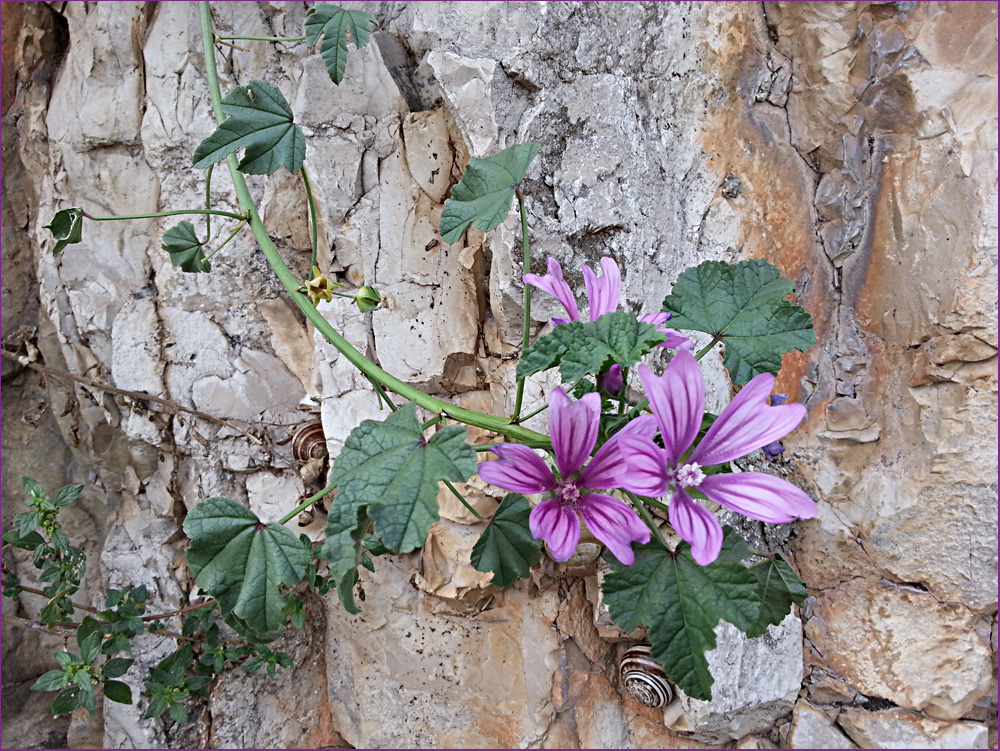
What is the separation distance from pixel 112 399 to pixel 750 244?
143 cm

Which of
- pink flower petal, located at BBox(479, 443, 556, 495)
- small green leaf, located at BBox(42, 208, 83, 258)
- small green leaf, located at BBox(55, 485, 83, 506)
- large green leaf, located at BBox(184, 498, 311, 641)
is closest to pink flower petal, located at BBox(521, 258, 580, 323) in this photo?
pink flower petal, located at BBox(479, 443, 556, 495)

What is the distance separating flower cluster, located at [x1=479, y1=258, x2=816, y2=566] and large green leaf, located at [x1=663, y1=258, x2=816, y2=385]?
7.6 inches

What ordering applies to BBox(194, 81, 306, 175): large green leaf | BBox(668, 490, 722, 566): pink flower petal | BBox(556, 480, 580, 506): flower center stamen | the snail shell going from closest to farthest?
BBox(668, 490, 722, 566): pink flower petal → BBox(556, 480, 580, 506): flower center stamen → BBox(194, 81, 306, 175): large green leaf → the snail shell

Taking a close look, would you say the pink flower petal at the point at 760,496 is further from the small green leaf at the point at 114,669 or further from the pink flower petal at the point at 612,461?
the small green leaf at the point at 114,669

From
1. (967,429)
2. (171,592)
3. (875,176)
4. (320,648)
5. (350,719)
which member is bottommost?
(350,719)

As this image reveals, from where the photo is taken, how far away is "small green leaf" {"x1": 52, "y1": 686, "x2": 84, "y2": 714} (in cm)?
130

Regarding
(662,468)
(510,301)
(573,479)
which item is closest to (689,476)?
(662,468)

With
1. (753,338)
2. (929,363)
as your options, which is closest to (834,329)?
(929,363)

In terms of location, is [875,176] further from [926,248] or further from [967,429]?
[967,429]

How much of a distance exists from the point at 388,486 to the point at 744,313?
0.56m

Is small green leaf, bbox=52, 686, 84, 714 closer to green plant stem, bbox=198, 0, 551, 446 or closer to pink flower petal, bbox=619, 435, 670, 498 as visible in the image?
green plant stem, bbox=198, 0, 551, 446

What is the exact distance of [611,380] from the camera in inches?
34.3

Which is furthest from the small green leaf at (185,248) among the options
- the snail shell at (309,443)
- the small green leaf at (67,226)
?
the snail shell at (309,443)

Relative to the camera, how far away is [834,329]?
1.43m
